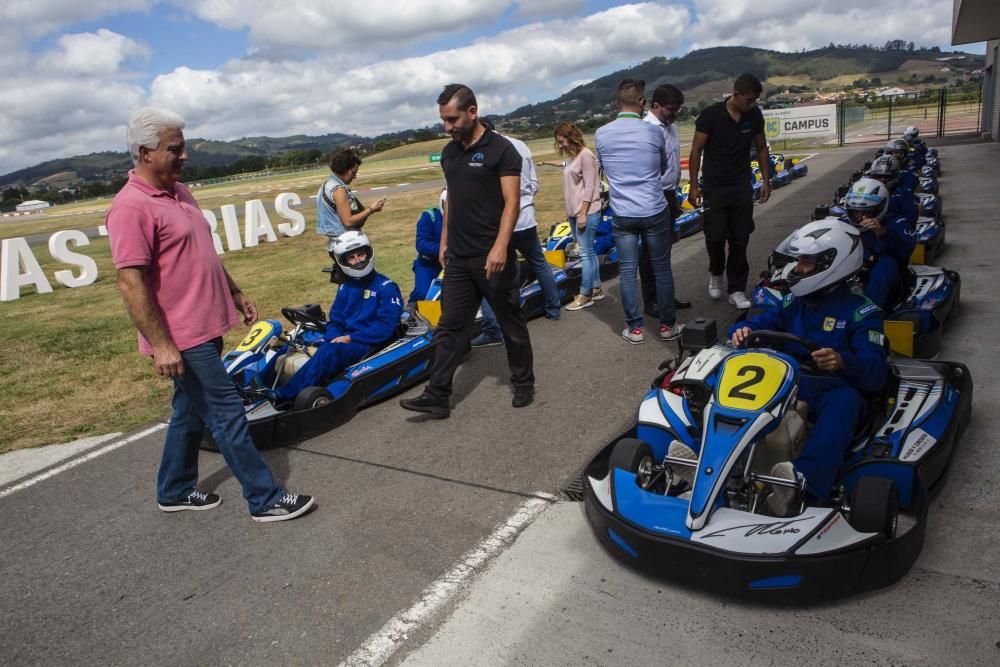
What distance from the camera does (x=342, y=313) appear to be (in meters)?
5.15

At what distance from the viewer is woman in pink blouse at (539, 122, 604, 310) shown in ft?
21.6

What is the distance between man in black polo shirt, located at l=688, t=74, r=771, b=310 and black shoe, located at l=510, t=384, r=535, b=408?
2.44m

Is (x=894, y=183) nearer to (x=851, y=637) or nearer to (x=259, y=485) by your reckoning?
(x=851, y=637)

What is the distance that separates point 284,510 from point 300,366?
1.57 m

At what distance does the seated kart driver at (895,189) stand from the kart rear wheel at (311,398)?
15.6 ft

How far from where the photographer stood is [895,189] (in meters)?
6.76

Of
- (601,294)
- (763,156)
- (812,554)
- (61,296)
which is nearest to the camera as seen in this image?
(812,554)

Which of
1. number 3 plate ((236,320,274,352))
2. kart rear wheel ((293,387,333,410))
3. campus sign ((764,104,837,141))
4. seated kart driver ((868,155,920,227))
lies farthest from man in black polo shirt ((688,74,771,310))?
campus sign ((764,104,837,141))

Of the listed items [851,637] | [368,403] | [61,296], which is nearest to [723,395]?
[851,637]

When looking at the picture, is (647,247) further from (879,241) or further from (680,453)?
(680,453)

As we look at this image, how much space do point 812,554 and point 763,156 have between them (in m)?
4.44

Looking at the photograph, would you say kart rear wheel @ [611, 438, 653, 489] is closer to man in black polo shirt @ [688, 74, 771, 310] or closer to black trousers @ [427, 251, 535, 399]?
black trousers @ [427, 251, 535, 399]

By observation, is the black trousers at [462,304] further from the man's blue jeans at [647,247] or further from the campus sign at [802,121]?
the campus sign at [802,121]

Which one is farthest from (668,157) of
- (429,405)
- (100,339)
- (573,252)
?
(100,339)
